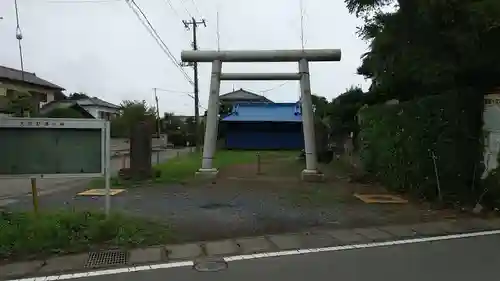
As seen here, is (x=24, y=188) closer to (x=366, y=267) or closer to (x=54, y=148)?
(x=54, y=148)

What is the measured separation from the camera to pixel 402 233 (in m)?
7.63

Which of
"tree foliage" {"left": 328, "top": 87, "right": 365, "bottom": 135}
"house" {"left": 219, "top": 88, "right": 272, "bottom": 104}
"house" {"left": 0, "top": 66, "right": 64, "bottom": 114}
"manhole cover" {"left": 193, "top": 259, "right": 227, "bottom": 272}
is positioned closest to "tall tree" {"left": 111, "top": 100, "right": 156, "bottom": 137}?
"house" {"left": 0, "top": 66, "right": 64, "bottom": 114}

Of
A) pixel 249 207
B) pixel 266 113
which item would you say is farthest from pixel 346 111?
pixel 266 113

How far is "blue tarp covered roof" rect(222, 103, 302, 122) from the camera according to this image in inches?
1549

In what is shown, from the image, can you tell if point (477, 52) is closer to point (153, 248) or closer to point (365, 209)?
point (365, 209)

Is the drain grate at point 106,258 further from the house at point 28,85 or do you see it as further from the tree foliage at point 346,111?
the house at point 28,85

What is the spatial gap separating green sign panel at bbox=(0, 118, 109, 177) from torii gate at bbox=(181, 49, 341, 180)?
8416 mm

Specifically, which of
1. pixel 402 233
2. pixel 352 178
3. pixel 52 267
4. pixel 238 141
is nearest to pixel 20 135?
pixel 52 267

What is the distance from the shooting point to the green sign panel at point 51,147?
7207 millimetres

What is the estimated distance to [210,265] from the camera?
5754mm

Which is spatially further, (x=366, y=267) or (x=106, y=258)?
(x=106, y=258)

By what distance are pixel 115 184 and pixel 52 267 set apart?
29.2 feet

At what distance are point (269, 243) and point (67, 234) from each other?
9.10 ft

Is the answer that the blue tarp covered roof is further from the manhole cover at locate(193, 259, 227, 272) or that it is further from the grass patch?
the manhole cover at locate(193, 259, 227, 272)
